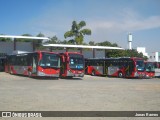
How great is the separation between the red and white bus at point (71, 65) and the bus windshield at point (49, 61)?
1.88 metres

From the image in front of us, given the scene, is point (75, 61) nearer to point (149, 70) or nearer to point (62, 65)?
point (62, 65)

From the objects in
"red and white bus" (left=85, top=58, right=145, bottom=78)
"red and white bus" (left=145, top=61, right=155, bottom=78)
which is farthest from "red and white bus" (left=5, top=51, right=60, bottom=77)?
"red and white bus" (left=145, top=61, right=155, bottom=78)

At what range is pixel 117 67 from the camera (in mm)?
38812

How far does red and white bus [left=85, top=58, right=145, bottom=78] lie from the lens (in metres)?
36.6

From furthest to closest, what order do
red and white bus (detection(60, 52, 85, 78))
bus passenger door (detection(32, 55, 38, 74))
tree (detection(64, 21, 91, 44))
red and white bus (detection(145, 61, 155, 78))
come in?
tree (detection(64, 21, 91, 44)) < red and white bus (detection(145, 61, 155, 78)) < red and white bus (detection(60, 52, 85, 78)) < bus passenger door (detection(32, 55, 38, 74))

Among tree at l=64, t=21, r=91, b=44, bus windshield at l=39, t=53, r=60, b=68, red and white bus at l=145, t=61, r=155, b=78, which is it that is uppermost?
tree at l=64, t=21, r=91, b=44

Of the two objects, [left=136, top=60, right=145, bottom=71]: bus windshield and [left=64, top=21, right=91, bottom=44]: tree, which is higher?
[left=64, top=21, right=91, bottom=44]: tree

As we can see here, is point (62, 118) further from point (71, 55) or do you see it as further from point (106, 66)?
point (106, 66)

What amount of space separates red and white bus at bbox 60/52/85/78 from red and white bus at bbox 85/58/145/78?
762cm

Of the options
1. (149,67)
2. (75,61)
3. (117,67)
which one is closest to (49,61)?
(75,61)

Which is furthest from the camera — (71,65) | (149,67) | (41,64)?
(149,67)

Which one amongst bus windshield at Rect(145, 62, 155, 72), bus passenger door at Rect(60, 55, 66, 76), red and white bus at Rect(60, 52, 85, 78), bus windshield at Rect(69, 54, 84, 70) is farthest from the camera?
bus windshield at Rect(145, 62, 155, 72)

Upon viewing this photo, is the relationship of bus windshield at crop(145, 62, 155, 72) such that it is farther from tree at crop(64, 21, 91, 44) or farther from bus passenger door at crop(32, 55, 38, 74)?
tree at crop(64, 21, 91, 44)

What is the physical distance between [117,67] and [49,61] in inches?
484
